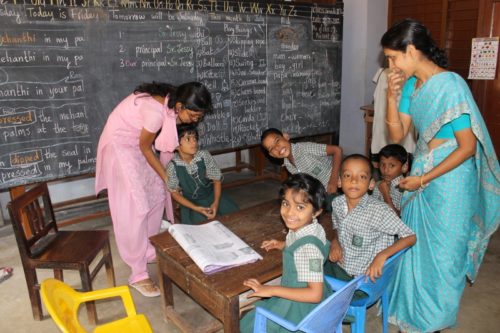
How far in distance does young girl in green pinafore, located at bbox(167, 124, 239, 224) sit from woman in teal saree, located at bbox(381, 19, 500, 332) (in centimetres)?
123

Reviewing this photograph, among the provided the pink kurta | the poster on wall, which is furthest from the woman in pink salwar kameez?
the poster on wall

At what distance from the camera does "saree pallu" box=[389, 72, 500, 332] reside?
169cm

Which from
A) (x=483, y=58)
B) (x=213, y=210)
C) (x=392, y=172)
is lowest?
(x=213, y=210)

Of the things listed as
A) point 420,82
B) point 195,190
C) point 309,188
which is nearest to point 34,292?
point 195,190

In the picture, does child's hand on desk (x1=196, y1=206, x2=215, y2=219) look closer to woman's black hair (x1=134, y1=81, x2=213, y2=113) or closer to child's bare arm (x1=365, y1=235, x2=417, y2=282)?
woman's black hair (x1=134, y1=81, x2=213, y2=113)

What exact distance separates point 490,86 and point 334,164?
248 cm

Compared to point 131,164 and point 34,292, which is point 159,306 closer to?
point 34,292

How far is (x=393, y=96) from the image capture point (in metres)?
1.91

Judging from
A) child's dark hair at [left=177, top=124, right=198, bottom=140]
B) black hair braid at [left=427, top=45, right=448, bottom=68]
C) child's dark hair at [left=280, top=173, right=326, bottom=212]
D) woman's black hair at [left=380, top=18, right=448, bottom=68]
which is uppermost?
woman's black hair at [left=380, top=18, right=448, bottom=68]

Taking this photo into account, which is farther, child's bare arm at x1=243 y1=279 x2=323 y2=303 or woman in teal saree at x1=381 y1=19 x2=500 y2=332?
woman in teal saree at x1=381 y1=19 x2=500 y2=332

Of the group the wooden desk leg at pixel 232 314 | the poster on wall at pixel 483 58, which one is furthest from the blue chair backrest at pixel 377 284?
the poster on wall at pixel 483 58

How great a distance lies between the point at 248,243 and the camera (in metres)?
1.87

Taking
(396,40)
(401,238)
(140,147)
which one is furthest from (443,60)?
(140,147)

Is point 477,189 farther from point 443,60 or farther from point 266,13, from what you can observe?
point 266,13
